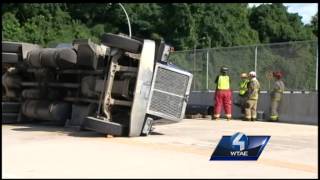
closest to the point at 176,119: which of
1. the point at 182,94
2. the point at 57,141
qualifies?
the point at 182,94

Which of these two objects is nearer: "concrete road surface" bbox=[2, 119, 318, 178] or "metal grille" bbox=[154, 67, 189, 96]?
"concrete road surface" bbox=[2, 119, 318, 178]

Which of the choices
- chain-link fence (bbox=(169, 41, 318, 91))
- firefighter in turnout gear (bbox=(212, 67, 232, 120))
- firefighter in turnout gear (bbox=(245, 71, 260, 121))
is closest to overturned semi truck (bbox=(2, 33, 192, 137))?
firefighter in turnout gear (bbox=(212, 67, 232, 120))

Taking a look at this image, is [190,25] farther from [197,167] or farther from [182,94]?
[197,167]

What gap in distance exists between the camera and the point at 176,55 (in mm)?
23094

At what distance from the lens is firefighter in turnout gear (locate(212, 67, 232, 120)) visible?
19086 mm

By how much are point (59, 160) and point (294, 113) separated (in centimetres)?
1052

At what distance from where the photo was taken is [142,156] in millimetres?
9648

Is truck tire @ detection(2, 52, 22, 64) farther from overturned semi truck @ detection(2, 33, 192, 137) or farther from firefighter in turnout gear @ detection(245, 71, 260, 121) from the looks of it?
firefighter in turnout gear @ detection(245, 71, 260, 121)

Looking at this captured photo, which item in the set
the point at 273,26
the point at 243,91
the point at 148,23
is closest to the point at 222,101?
the point at 243,91

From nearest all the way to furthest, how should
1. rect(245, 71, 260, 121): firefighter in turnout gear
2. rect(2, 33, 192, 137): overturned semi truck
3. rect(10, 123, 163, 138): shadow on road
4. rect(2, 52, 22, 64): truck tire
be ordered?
1. rect(2, 33, 192, 137): overturned semi truck
2. rect(10, 123, 163, 138): shadow on road
3. rect(2, 52, 22, 64): truck tire
4. rect(245, 71, 260, 121): firefighter in turnout gear

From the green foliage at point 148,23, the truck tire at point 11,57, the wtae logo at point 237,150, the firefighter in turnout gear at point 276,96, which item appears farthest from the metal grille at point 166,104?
the green foliage at point 148,23

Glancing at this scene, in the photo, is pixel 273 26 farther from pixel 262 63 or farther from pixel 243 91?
pixel 243 91

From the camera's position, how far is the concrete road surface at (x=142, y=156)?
26.7ft

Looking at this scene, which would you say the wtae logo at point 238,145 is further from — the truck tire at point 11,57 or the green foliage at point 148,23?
the green foliage at point 148,23
